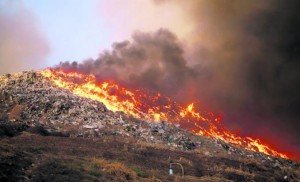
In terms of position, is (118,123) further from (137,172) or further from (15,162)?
(15,162)

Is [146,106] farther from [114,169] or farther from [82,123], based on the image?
[114,169]

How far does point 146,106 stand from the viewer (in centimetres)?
7056

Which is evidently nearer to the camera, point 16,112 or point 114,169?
point 114,169

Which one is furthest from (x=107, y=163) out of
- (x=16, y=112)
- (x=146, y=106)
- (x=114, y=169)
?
(x=146, y=106)

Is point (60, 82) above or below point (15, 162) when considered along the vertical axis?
above

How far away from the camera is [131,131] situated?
1946 inches

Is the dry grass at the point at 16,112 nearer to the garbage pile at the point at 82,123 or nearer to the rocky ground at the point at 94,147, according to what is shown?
the garbage pile at the point at 82,123

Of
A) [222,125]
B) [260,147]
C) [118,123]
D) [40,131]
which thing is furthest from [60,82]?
[260,147]

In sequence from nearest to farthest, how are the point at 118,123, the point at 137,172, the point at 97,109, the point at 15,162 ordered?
the point at 15,162, the point at 137,172, the point at 118,123, the point at 97,109

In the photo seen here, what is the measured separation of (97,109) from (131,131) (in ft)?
29.5

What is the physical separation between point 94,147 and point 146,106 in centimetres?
3356

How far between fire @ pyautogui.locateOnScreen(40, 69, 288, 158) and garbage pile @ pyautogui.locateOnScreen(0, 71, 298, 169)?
7623 mm

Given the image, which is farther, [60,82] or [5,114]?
[60,82]

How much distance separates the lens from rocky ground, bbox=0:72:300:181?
2573 centimetres
